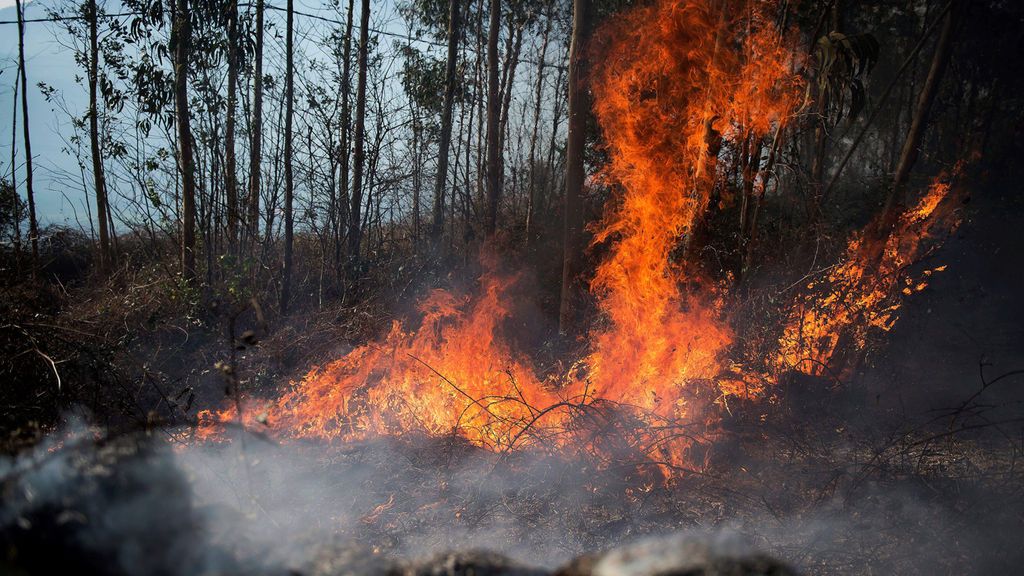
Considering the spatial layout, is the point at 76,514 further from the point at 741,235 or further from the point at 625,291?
the point at 741,235

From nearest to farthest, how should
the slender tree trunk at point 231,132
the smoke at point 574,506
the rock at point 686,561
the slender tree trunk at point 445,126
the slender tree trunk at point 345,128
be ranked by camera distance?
the rock at point 686,561 → the smoke at point 574,506 → the slender tree trunk at point 231,132 → the slender tree trunk at point 345,128 → the slender tree trunk at point 445,126

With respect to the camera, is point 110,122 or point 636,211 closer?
point 636,211

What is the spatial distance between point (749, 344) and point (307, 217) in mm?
9052

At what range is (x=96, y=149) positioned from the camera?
1280 cm

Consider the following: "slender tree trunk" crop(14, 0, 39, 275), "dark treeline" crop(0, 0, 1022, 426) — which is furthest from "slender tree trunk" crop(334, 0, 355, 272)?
"slender tree trunk" crop(14, 0, 39, 275)

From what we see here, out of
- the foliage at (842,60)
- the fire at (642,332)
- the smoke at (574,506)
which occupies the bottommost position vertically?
the smoke at (574,506)

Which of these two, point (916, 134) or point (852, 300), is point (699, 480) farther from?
point (916, 134)

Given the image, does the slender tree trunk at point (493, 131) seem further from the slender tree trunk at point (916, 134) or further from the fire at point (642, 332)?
the slender tree trunk at point (916, 134)

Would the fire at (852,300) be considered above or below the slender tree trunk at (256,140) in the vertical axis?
below

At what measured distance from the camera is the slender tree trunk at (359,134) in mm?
12141

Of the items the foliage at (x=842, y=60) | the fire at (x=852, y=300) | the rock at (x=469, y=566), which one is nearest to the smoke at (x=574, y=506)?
the fire at (x=852, y=300)

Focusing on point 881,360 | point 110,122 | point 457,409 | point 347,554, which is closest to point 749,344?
point 881,360

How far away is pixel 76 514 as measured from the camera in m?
1.28

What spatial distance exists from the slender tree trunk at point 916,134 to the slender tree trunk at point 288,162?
984 cm
